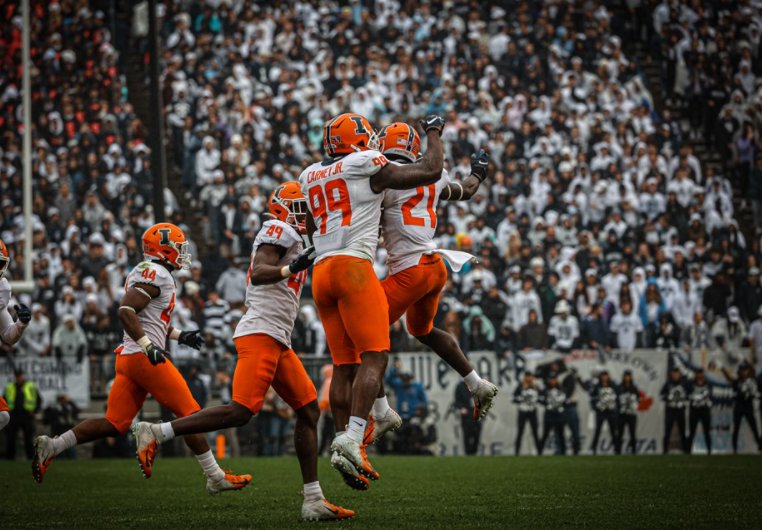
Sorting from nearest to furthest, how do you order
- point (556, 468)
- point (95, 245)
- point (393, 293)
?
point (393, 293) < point (556, 468) < point (95, 245)

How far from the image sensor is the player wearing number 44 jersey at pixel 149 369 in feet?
26.6

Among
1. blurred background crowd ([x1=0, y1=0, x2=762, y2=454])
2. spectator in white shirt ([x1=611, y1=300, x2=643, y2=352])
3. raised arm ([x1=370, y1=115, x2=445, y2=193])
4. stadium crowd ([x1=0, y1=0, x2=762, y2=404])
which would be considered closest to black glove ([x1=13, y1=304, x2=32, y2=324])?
raised arm ([x1=370, y1=115, x2=445, y2=193])

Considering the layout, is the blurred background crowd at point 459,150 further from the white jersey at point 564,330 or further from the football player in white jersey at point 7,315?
the football player in white jersey at point 7,315

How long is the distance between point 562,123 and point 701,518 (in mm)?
15063

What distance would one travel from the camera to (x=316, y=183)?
277 inches

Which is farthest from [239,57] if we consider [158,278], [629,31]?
[158,278]

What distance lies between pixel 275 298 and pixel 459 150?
13.0 metres

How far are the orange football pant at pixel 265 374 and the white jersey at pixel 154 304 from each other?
3.51 feet

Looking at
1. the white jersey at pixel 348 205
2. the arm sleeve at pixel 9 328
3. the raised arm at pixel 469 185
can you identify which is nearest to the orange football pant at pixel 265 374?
the white jersey at pixel 348 205

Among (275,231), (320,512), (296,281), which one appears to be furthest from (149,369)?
(320,512)

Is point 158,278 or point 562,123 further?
point 562,123

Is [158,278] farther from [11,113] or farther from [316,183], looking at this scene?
[11,113]

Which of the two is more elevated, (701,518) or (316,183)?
(316,183)

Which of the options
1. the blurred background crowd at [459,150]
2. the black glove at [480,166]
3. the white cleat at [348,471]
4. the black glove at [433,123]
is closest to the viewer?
the white cleat at [348,471]
